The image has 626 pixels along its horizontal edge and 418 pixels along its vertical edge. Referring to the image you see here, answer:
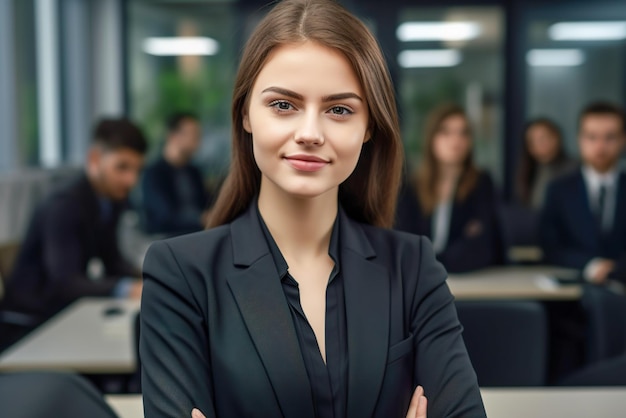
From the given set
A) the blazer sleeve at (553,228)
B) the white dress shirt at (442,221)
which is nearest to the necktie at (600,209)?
the blazer sleeve at (553,228)

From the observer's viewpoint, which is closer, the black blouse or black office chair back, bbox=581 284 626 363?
the black blouse

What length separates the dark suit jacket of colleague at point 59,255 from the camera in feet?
11.9

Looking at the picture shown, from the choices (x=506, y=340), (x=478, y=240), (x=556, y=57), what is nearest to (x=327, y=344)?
(x=506, y=340)

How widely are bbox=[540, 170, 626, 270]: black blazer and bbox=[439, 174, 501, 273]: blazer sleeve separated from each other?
0.35 metres

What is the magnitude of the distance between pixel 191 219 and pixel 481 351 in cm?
460

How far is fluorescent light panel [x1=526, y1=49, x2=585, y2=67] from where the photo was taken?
845 centimetres

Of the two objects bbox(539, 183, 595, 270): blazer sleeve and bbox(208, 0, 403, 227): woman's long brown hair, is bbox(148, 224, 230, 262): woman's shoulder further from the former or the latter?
bbox(539, 183, 595, 270): blazer sleeve

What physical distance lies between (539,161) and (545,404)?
5048 mm

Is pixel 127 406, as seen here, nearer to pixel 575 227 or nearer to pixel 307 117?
pixel 307 117

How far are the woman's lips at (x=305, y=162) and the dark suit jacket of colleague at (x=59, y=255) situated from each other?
2595 mm

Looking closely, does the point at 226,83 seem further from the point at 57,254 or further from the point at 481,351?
the point at 481,351

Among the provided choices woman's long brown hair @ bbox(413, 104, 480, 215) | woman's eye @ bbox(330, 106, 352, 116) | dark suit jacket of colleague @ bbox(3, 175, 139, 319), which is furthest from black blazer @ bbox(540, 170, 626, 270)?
woman's eye @ bbox(330, 106, 352, 116)

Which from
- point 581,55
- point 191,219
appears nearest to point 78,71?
→ point 191,219

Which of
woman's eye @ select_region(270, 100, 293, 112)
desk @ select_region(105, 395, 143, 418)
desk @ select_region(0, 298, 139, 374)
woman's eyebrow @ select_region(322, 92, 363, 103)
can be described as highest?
woman's eyebrow @ select_region(322, 92, 363, 103)
